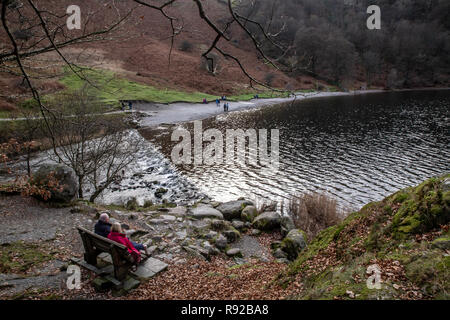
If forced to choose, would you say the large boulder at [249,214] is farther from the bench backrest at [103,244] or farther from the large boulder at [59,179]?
the bench backrest at [103,244]

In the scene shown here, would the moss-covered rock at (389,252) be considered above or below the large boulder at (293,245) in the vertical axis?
above

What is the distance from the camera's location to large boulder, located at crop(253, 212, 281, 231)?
12695 mm

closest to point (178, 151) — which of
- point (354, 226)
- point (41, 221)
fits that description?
point (41, 221)

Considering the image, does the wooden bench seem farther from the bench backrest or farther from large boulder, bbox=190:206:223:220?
large boulder, bbox=190:206:223:220

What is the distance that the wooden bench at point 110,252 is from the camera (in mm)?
6211

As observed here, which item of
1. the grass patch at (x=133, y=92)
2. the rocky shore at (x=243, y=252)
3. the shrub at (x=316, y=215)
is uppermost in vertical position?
the grass patch at (x=133, y=92)

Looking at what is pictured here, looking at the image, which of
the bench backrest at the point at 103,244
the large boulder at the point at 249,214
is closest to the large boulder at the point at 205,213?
the large boulder at the point at 249,214

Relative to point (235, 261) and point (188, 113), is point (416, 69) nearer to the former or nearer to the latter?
point (188, 113)

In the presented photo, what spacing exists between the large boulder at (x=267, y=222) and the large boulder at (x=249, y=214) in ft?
1.60

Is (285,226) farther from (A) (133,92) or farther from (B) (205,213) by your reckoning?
(A) (133,92)

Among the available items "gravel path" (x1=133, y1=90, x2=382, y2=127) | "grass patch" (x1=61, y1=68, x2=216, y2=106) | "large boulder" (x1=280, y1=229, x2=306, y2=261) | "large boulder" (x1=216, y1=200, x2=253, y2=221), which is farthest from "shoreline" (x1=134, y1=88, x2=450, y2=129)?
"large boulder" (x1=280, y1=229, x2=306, y2=261)

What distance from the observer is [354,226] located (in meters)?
5.86

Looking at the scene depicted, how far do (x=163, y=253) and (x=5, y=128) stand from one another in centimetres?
2443

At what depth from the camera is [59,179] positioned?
11219 millimetres
